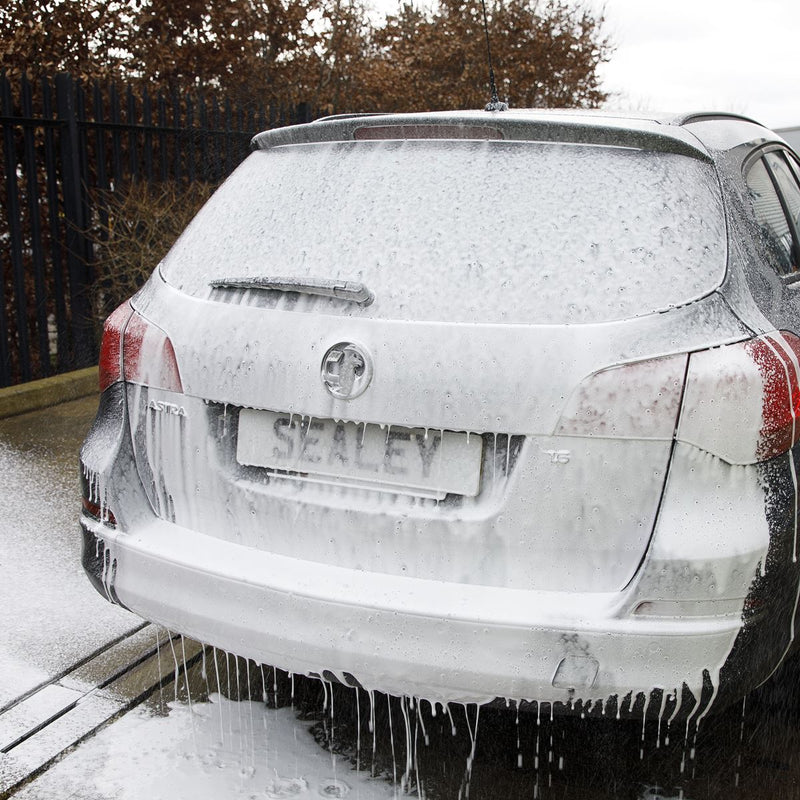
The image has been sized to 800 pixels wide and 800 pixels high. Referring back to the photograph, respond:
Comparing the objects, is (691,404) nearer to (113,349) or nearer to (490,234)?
(490,234)

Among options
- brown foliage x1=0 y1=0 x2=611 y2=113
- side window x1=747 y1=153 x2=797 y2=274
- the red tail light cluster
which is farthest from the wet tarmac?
brown foliage x1=0 y1=0 x2=611 y2=113

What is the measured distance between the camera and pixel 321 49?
15.8m

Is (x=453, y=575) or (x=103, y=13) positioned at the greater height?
(x=103, y=13)

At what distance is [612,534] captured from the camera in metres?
2.11

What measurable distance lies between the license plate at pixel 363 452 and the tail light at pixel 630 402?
0.23m

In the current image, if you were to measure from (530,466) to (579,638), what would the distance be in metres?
0.37

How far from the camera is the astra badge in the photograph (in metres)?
2.21

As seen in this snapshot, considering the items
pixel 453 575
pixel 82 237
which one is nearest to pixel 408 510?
pixel 453 575

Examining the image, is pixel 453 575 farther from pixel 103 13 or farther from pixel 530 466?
pixel 103 13

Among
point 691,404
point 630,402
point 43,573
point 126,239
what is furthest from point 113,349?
point 126,239

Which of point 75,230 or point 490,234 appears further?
point 75,230

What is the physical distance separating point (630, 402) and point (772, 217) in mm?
1241

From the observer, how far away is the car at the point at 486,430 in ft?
6.88

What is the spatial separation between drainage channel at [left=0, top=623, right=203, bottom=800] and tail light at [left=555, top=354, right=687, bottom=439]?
5.43 ft
